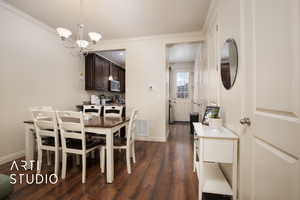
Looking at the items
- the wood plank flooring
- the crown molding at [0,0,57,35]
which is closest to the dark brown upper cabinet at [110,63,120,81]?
the crown molding at [0,0,57,35]

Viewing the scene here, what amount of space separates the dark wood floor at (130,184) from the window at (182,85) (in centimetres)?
377

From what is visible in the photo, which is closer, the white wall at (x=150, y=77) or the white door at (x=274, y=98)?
the white door at (x=274, y=98)

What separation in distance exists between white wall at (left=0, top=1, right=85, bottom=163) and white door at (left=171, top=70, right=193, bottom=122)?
14.1 ft

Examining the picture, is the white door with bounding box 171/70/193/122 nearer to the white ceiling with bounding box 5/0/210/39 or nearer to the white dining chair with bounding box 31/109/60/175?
the white ceiling with bounding box 5/0/210/39

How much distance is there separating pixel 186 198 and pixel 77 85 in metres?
3.80

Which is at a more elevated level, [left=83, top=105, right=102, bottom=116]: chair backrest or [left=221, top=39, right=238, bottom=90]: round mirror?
[left=221, top=39, right=238, bottom=90]: round mirror

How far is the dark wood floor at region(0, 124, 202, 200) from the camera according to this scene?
4.89 ft

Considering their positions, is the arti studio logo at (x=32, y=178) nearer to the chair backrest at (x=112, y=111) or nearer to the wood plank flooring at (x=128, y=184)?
the wood plank flooring at (x=128, y=184)

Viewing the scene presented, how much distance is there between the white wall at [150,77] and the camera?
342cm

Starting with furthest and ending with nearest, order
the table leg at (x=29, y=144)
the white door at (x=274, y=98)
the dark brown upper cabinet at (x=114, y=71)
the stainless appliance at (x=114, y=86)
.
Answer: the dark brown upper cabinet at (x=114, y=71) < the stainless appliance at (x=114, y=86) < the table leg at (x=29, y=144) < the white door at (x=274, y=98)

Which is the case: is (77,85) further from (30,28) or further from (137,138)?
(137,138)

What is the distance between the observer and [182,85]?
5.93 meters

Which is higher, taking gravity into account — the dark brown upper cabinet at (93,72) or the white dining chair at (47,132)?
the dark brown upper cabinet at (93,72)

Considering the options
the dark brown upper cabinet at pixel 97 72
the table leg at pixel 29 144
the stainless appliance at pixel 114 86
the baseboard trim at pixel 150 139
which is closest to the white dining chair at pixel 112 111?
the baseboard trim at pixel 150 139
